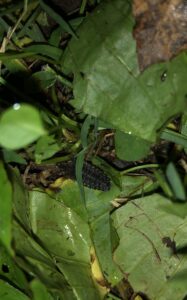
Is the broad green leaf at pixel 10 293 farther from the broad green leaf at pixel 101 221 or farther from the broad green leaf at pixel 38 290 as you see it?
the broad green leaf at pixel 101 221

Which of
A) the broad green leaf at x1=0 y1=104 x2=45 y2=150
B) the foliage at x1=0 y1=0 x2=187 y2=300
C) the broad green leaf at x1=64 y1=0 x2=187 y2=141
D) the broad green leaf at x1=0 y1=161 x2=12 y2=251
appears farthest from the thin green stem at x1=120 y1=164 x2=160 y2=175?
the broad green leaf at x1=0 y1=104 x2=45 y2=150

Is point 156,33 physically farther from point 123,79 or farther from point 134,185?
point 134,185

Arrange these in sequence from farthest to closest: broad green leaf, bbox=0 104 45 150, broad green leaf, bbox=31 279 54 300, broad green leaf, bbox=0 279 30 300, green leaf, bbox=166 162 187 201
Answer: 1. broad green leaf, bbox=0 279 30 300
2. broad green leaf, bbox=31 279 54 300
3. green leaf, bbox=166 162 187 201
4. broad green leaf, bbox=0 104 45 150

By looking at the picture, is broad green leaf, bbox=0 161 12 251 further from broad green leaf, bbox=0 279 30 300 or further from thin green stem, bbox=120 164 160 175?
thin green stem, bbox=120 164 160 175

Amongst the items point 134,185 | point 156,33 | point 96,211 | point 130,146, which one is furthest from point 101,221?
point 156,33

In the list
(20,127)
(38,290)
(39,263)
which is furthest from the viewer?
(39,263)

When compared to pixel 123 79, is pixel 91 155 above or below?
below
